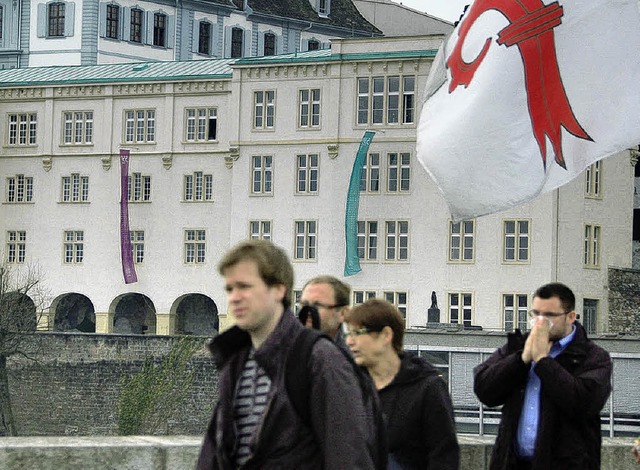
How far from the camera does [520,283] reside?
6869 cm

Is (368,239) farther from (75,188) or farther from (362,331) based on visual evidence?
(362,331)

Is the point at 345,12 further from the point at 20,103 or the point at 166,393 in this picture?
the point at 166,393

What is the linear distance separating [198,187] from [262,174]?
3.24m

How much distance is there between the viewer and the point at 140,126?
78.1m

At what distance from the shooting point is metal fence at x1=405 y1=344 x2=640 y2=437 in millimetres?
49562

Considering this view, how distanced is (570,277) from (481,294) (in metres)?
3.16

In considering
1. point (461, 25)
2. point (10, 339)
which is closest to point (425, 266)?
point (10, 339)

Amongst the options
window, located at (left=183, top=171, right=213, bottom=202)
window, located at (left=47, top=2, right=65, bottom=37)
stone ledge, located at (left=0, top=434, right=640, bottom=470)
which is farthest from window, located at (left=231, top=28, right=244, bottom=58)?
stone ledge, located at (left=0, top=434, right=640, bottom=470)

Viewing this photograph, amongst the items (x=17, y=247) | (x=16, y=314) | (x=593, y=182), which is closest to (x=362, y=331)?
(x=593, y=182)

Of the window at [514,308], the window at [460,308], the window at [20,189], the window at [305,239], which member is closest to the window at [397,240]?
Result: the window at [460,308]

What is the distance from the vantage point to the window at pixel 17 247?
260 feet

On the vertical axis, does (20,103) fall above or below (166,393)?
above

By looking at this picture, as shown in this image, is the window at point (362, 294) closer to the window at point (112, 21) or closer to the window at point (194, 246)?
the window at point (194, 246)

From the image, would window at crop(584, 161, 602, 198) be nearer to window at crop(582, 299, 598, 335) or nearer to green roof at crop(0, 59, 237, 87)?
window at crop(582, 299, 598, 335)
